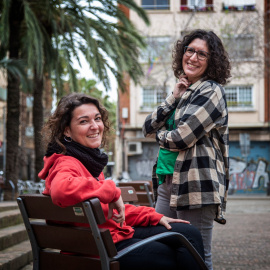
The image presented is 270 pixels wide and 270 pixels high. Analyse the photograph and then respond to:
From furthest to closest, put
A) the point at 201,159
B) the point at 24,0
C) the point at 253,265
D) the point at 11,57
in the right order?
the point at 11,57 < the point at 24,0 < the point at 253,265 < the point at 201,159

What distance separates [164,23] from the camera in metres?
29.1

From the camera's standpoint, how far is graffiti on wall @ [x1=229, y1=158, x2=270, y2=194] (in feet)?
97.0

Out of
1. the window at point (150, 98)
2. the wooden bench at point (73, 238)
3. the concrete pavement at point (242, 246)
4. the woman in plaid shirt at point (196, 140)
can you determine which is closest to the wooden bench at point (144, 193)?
the concrete pavement at point (242, 246)

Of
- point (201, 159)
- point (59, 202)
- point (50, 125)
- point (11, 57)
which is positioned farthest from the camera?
point (11, 57)

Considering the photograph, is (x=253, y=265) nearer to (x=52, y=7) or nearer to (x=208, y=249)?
(x=208, y=249)

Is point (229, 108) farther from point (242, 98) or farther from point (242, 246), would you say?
point (242, 246)

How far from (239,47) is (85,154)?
883 inches

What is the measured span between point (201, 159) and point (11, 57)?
35.4 feet

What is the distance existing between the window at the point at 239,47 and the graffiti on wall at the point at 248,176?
7.27 meters

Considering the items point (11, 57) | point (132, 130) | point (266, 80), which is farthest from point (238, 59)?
point (11, 57)

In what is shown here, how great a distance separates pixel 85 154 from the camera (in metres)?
2.63

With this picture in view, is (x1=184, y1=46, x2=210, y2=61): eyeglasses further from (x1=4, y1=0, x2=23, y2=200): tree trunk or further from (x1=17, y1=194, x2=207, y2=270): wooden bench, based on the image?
(x1=4, y1=0, x2=23, y2=200): tree trunk

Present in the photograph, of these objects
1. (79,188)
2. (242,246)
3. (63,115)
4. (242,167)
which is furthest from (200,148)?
(242,167)

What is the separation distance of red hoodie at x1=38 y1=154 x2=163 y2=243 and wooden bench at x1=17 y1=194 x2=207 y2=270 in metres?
0.06
